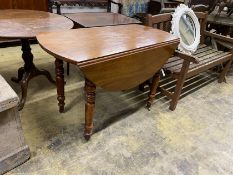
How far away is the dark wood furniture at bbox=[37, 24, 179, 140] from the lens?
1256mm

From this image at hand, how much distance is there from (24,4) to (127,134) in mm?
2359

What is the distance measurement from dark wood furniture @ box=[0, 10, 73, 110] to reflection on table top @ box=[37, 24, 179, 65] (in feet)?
0.62

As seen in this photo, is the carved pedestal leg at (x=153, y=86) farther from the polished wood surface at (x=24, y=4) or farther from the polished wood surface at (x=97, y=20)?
the polished wood surface at (x=24, y=4)

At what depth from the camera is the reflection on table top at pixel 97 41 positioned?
124 centimetres

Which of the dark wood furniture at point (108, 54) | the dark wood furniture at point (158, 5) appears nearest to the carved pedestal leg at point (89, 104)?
the dark wood furniture at point (108, 54)

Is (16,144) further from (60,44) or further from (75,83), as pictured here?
(75,83)

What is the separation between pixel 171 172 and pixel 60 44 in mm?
1153

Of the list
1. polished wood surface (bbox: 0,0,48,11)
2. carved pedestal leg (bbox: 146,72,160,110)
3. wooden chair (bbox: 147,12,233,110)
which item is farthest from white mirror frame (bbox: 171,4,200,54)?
polished wood surface (bbox: 0,0,48,11)

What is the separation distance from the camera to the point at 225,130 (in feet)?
6.36

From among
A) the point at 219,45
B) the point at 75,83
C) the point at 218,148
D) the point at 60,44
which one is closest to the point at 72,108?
the point at 75,83

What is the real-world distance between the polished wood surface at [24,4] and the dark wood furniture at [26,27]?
94 cm

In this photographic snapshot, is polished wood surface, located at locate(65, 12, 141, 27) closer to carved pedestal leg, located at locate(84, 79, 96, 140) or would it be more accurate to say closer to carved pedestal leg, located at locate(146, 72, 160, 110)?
carved pedestal leg, located at locate(146, 72, 160, 110)

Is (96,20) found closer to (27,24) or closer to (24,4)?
(27,24)

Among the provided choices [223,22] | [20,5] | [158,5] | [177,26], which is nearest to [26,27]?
[177,26]
